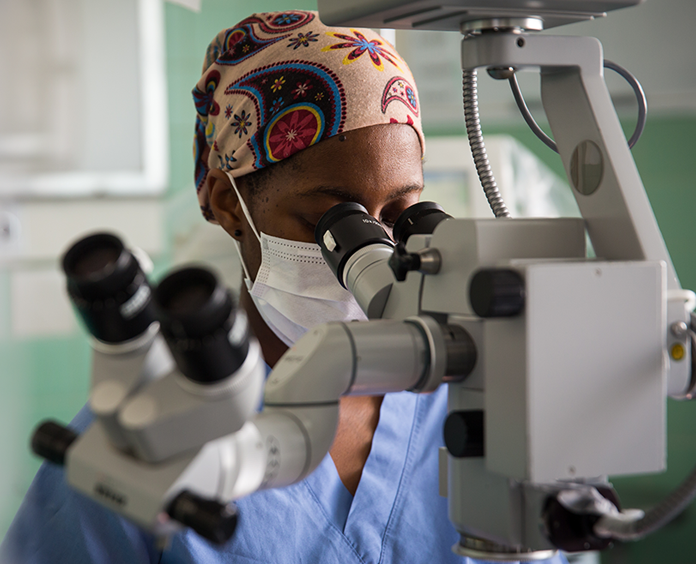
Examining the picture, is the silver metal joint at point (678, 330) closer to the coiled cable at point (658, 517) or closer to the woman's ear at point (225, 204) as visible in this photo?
the coiled cable at point (658, 517)

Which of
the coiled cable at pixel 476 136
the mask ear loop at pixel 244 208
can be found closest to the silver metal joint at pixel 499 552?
the coiled cable at pixel 476 136

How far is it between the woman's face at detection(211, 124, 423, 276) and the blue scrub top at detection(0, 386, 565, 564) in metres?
0.37

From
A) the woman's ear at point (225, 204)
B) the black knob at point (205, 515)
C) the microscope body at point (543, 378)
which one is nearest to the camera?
the black knob at point (205, 515)

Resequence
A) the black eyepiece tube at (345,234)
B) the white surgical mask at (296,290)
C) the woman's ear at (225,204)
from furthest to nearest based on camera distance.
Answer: the woman's ear at (225,204), the white surgical mask at (296,290), the black eyepiece tube at (345,234)

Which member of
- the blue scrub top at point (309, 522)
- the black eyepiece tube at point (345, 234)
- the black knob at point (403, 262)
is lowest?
the blue scrub top at point (309, 522)

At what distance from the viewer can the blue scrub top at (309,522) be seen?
37.8 inches

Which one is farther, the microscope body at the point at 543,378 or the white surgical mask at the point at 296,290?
the white surgical mask at the point at 296,290

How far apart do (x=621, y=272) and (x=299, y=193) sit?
602 millimetres

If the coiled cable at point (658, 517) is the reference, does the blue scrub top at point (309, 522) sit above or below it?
below

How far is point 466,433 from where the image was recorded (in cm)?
57

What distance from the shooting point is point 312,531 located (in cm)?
104

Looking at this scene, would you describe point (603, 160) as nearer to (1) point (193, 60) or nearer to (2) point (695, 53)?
(1) point (193, 60)

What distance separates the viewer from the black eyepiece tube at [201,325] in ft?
1.35

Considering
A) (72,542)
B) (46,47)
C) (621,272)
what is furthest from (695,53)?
(72,542)
